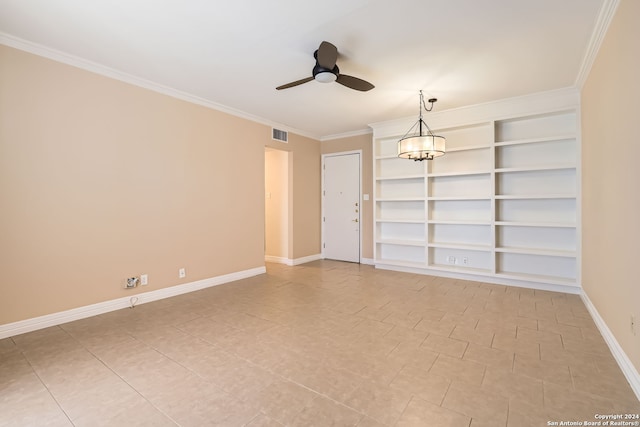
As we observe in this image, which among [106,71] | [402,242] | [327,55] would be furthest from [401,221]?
[106,71]

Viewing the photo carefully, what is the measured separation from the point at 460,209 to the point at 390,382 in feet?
12.1

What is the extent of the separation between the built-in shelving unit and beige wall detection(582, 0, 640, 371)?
88 centimetres

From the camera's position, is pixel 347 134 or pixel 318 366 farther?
pixel 347 134

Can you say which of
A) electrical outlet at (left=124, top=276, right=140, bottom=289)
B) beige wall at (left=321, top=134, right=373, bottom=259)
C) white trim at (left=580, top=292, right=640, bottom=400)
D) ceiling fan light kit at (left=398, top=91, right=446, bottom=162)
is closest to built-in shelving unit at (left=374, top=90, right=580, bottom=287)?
beige wall at (left=321, top=134, right=373, bottom=259)

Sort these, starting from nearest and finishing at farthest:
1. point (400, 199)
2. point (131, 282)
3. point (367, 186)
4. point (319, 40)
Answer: point (319, 40), point (131, 282), point (400, 199), point (367, 186)

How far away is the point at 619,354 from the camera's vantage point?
7.04 ft

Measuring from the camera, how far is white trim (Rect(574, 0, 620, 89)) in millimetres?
2186

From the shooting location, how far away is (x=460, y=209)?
191 inches

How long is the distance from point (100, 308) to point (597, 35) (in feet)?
18.4

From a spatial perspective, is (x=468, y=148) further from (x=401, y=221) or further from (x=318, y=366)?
(x=318, y=366)

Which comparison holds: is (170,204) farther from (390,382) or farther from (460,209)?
(460,209)

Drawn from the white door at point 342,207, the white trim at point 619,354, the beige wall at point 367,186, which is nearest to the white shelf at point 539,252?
the white trim at point 619,354

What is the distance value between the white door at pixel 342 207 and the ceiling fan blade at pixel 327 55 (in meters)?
3.42

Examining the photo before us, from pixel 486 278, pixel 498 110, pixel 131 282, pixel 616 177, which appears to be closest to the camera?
pixel 616 177
